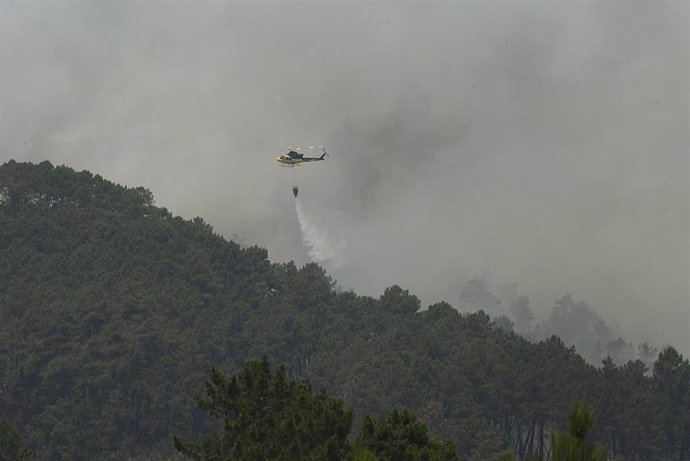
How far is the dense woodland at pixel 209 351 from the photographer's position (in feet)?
449

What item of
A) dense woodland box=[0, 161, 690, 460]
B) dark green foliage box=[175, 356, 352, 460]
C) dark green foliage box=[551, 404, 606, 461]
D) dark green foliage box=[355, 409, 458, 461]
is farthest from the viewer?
dense woodland box=[0, 161, 690, 460]

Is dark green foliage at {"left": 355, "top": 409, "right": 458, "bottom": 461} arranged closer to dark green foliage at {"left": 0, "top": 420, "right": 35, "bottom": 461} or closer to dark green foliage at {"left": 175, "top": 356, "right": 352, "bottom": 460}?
dark green foliage at {"left": 175, "top": 356, "right": 352, "bottom": 460}

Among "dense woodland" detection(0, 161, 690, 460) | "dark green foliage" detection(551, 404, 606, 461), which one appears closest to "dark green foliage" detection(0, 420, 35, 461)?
"dense woodland" detection(0, 161, 690, 460)

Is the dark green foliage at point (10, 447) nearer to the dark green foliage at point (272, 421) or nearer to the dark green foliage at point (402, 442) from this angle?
the dark green foliage at point (272, 421)

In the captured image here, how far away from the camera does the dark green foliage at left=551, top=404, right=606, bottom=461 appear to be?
20734 millimetres

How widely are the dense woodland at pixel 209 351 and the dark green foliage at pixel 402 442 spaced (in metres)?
69.2

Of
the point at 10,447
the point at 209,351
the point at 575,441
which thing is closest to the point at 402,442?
the point at 10,447

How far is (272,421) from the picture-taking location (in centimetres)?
6556

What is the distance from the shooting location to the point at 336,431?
6128cm

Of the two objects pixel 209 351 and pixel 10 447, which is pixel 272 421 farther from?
pixel 209 351

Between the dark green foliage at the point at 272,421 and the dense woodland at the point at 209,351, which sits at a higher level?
the dense woodland at the point at 209,351

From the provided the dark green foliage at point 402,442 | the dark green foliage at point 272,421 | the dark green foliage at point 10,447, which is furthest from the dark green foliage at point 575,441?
the dark green foliage at point 10,447

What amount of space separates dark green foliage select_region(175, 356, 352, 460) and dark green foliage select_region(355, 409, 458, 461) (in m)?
3.23

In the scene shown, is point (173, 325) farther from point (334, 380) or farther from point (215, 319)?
point (334, 380)
